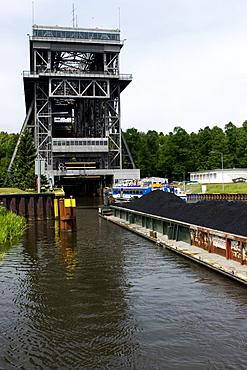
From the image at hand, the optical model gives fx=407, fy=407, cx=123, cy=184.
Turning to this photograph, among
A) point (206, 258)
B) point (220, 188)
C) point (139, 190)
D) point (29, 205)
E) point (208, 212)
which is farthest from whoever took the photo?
point (220, 188)

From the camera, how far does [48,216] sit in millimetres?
45844

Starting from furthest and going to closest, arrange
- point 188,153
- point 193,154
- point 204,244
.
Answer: point 193,154, point 188,153, point 204,244

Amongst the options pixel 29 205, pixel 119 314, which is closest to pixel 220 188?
pixel 29 205

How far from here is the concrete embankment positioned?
17.6m

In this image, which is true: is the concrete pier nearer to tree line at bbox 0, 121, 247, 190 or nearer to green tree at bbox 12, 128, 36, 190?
green tree at bbox 12, 128, 36, 190

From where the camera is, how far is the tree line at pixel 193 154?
13162 cm

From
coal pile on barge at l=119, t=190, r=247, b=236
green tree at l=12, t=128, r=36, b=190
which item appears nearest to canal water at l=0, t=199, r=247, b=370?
coal pile on barge at l=119, t=190, r=247, b=236

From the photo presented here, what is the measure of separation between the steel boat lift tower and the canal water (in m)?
89.1

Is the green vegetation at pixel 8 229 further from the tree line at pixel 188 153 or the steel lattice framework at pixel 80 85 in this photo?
the tree line at pixel 188 153

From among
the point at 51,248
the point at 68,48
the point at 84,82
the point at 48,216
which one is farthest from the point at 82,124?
the point at 51,248

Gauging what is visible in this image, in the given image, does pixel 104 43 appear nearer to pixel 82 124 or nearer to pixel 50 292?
pixel 82 124

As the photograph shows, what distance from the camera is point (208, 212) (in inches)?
950

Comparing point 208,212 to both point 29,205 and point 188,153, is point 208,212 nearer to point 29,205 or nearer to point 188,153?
point 29,205

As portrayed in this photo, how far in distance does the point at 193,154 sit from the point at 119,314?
131717 millimetres
